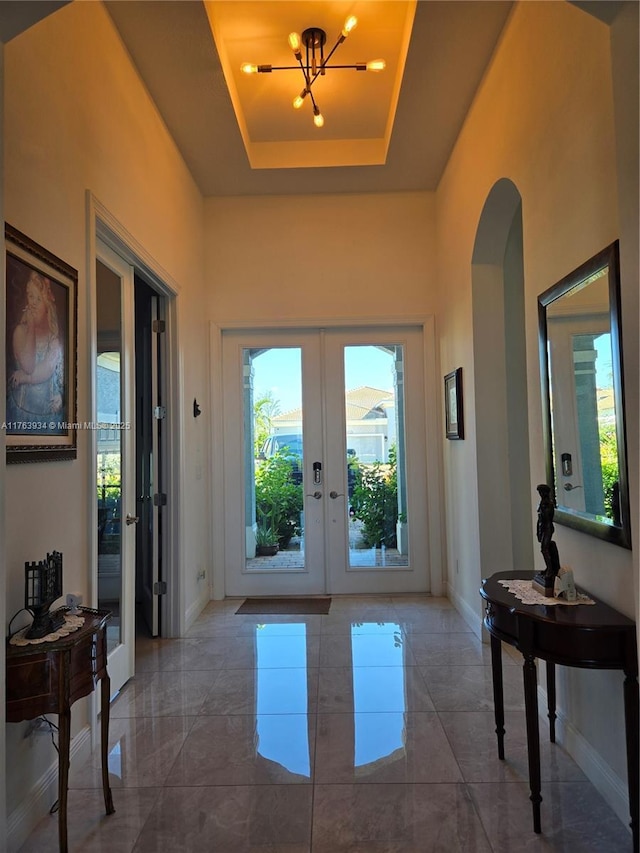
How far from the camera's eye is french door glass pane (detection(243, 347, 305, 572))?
4637 millimetres

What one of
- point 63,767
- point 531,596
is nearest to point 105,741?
point 63,767

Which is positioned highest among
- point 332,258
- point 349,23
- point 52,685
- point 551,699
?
point 349,23

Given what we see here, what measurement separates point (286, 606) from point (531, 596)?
2.69m

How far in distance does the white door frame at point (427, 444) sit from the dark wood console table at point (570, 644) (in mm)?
2555

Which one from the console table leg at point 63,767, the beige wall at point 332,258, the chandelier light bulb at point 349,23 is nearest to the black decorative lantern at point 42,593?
the console table leg at point 63,767

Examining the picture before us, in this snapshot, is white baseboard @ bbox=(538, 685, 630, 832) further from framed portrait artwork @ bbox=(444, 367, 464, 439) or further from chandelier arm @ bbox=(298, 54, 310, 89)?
chandelier arm @ bbox=(298, 54, 310, 89)

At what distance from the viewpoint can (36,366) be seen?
6.40 feet

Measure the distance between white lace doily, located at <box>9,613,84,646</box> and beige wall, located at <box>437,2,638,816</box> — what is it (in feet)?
→ 6.24

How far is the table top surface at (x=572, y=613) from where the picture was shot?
1706mm

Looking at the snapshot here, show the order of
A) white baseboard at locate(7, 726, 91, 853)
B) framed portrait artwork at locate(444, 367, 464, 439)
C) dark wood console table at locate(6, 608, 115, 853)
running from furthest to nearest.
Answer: framed portrait artwork at locate(444, 367, 464, 439) → white baseboard at locate(7, 726, 91, 853) → dark wood console table at locate(6, 608, 115, 853)

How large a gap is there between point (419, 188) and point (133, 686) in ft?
14.3

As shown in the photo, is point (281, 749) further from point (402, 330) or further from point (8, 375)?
point (402, 330)

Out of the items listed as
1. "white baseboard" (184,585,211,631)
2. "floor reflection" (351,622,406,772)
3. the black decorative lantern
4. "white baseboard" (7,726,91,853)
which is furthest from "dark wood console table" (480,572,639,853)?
"white baseboard" (184,585,211,631)

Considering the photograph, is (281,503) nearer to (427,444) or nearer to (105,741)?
(427,444)
